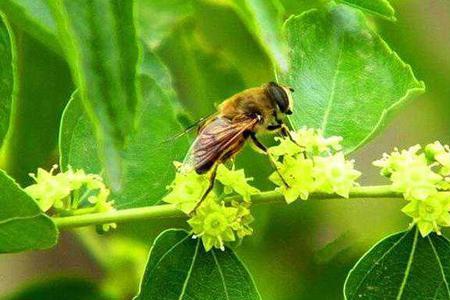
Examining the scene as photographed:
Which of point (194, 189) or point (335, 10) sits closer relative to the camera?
point (194, 189)

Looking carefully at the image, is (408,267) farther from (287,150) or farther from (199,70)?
(199,70)

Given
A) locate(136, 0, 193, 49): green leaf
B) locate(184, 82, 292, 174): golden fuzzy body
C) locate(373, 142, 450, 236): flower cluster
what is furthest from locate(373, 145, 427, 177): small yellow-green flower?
locate(136, 0, 193, 49): green leaf

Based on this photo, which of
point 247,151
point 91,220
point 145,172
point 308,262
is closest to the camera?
point 91,220

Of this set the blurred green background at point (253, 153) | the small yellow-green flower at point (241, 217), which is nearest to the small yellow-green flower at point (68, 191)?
the small yellow-green flower at point (241, 217)

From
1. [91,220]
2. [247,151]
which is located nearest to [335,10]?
[247,151]

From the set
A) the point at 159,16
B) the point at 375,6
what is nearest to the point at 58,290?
the point at 159,16

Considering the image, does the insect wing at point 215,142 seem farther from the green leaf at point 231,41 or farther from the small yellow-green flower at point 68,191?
the green leaf at point 231,41

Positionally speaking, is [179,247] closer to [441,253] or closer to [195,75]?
[441,253]

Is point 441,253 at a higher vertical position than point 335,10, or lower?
lower
